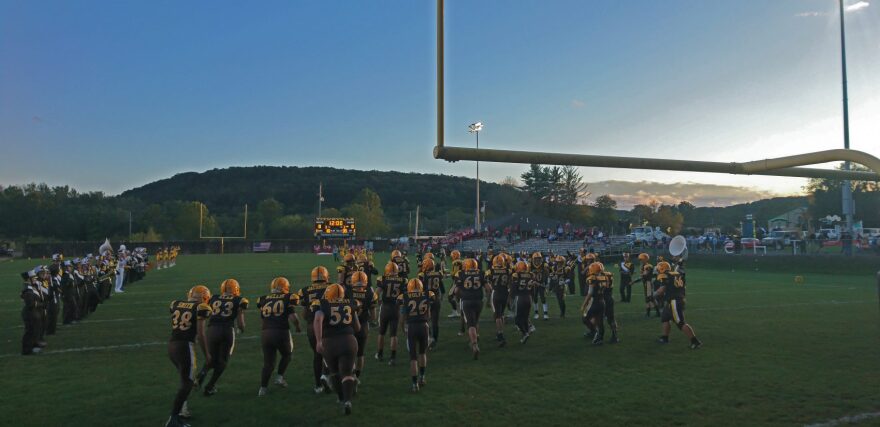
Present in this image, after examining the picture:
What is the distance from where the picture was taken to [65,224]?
357ft

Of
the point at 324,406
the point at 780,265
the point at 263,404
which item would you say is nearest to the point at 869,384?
the point at 324,406

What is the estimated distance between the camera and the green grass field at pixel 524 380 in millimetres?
7488

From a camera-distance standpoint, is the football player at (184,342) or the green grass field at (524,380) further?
the green grass field at (524,380)

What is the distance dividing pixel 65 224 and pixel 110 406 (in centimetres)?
12156

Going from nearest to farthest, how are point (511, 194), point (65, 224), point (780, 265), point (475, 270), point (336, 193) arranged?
1. point (475, 270)
2. point (780, 265)
3. point (65, 224)
4. point (511, 194)
5. point (336, 193)

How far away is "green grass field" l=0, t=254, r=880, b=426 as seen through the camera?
7488mm

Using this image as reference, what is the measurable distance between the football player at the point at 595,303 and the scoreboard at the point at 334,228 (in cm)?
5375

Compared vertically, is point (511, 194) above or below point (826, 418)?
above

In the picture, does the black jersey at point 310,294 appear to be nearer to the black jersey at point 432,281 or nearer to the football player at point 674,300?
the black jersey at point 432,281

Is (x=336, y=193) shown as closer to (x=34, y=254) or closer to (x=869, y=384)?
(x=34, y=254)

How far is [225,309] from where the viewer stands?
27.9ft

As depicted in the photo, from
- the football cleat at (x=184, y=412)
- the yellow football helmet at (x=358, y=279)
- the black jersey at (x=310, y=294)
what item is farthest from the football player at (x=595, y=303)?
the football cleat at (x=184, y=412)

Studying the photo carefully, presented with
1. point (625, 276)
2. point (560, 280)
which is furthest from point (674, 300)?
point (625, 276)

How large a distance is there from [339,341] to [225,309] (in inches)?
82.8
